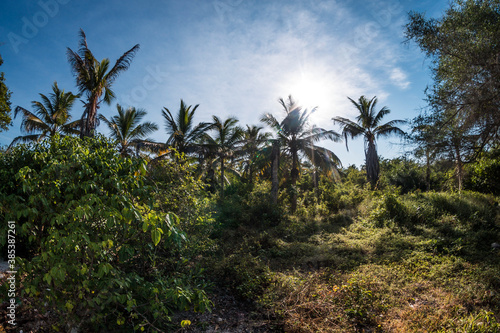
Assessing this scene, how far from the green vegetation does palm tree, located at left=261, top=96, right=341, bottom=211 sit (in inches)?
92.0

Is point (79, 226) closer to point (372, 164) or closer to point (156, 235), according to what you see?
point (156, 235)

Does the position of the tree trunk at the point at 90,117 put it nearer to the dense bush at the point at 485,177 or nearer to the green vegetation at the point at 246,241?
the green vegetation at the point at 246,241

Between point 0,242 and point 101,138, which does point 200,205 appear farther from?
point 0,242

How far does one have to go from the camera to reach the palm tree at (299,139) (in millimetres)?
16078

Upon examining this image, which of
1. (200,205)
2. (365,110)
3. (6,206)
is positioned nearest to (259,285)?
(200,205)

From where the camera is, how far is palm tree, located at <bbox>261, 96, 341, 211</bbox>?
16078 mm

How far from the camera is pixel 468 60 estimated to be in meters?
6.87

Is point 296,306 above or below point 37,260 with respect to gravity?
below

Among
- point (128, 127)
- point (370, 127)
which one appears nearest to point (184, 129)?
point (128, 127)

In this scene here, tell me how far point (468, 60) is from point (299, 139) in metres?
9.90

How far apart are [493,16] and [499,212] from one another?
635 centimetres

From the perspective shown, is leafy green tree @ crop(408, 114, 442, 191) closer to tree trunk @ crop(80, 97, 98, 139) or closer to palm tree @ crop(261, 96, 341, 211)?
palm tree @ crop(261, 96, 341, 211)

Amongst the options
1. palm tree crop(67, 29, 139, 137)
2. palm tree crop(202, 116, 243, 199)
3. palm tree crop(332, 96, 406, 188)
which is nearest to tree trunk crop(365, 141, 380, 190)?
palm tree crop(332, 96, 406, 188)

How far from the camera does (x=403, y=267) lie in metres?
6.51
